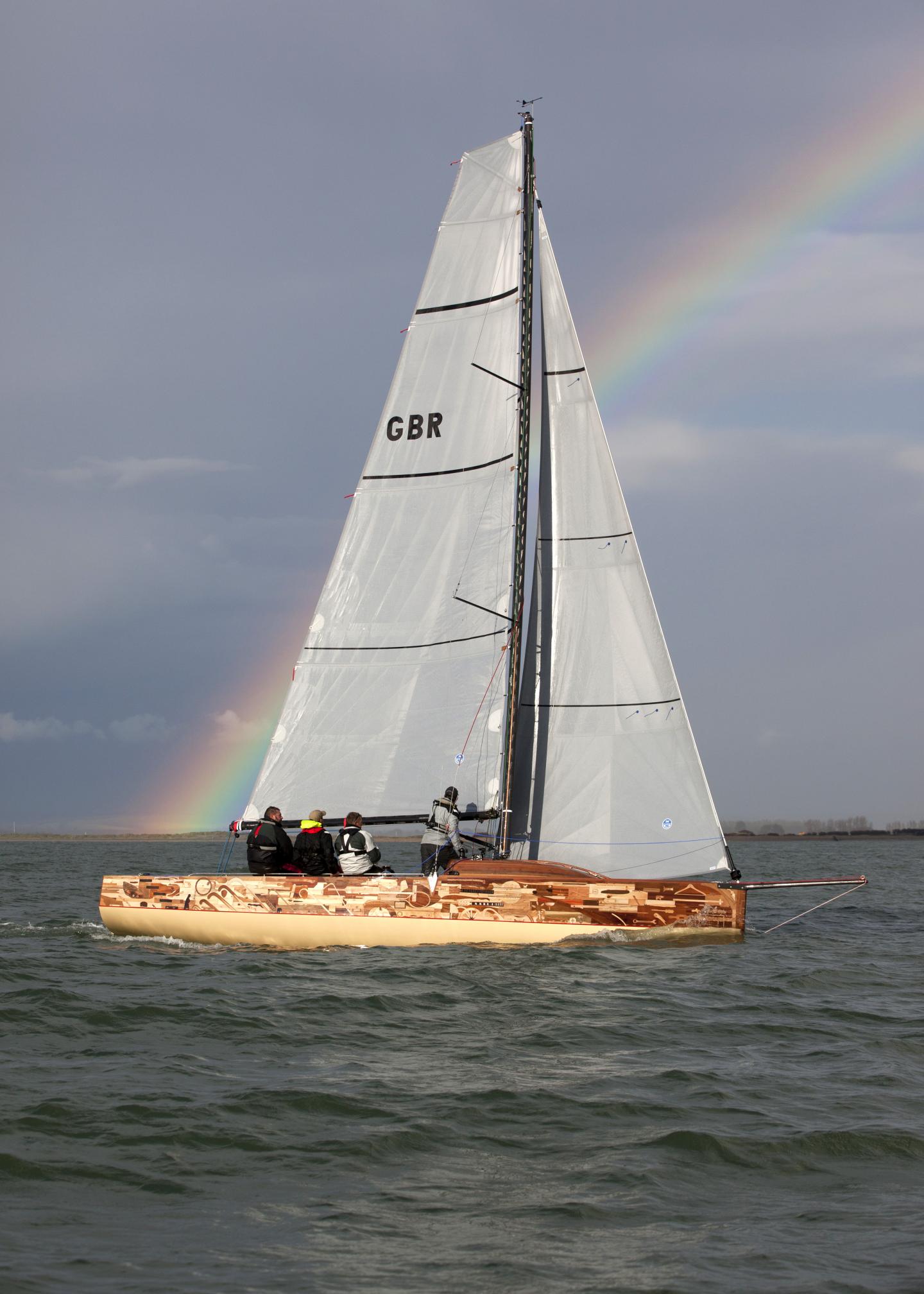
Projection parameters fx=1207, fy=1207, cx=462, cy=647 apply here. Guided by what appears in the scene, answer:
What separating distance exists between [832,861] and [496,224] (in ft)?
205

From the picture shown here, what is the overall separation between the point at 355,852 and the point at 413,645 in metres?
3.76

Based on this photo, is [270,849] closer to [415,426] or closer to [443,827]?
[443,827]

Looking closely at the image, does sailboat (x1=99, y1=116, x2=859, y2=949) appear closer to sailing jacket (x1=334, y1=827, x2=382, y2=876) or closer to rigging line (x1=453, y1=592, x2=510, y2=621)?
rigging line (x1=453, y1=592, x2=510, y2=621)

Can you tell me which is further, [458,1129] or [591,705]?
[591,705]

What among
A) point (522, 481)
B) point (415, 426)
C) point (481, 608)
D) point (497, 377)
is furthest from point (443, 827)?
point (497, 377)

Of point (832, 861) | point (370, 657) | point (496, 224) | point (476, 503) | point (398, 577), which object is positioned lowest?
point (832, 861)

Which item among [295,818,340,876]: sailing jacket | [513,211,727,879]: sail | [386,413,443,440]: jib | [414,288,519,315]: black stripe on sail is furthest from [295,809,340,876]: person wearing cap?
[414,288,519,315]: black stripe on sail

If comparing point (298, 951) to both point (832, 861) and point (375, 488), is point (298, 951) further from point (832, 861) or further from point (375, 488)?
point (832, 861)

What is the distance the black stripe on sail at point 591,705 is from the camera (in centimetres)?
1845

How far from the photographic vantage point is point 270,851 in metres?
18.2

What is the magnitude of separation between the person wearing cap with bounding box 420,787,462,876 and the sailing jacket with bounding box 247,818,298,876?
203cm

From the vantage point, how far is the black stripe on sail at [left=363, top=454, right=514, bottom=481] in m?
19.9

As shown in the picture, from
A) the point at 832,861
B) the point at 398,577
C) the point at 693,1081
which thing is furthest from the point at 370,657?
the point at 832,861

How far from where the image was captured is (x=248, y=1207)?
6.61m
